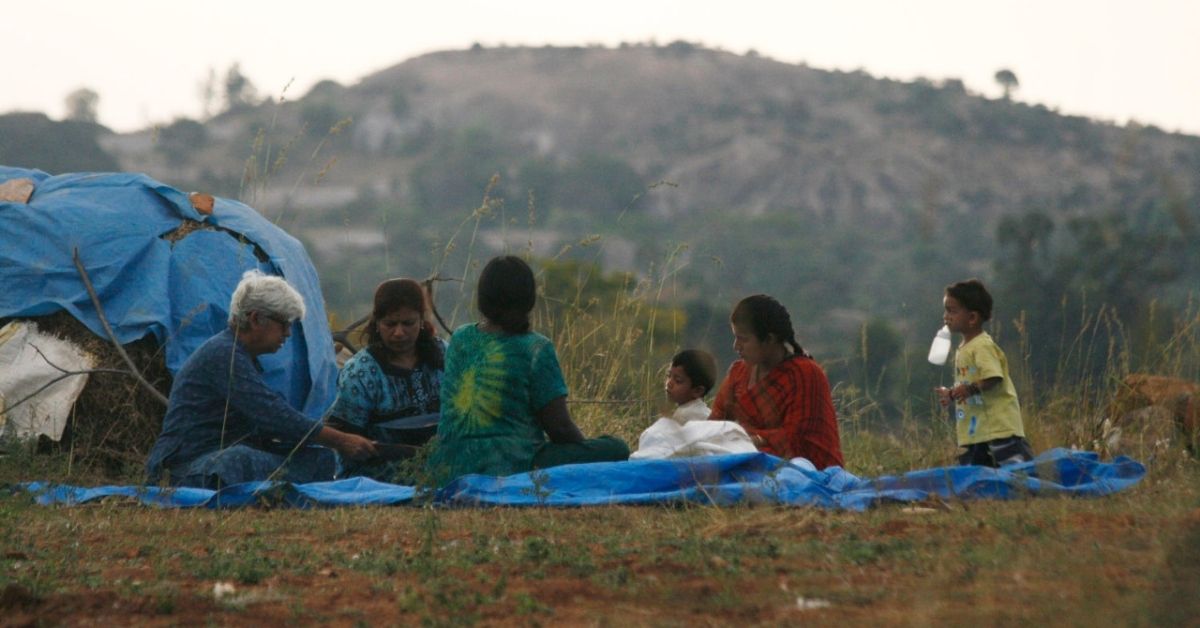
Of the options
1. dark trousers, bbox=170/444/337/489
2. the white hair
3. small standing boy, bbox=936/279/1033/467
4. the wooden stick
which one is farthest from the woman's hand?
small standing boy, bbox=936/279/1033/467

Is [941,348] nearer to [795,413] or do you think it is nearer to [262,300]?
[795,413]

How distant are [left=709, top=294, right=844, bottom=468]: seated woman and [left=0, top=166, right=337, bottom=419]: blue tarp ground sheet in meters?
1.94

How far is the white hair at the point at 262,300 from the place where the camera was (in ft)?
16.8

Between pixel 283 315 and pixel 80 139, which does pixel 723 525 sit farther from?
pixel 80 139

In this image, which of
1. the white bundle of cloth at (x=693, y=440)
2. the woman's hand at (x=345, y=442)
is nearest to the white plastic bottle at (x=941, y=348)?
the white bundle of cloth at (x=693, y=440)

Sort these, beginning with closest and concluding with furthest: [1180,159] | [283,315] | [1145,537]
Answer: [1145,537] → [283,315] → [1180,159]

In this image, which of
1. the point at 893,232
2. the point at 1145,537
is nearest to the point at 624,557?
the point at 1145,537

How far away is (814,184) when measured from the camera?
316 ft

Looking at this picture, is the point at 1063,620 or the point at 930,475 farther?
the point at 930,475

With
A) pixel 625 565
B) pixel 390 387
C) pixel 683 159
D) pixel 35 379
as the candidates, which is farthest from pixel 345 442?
pixel 683 159

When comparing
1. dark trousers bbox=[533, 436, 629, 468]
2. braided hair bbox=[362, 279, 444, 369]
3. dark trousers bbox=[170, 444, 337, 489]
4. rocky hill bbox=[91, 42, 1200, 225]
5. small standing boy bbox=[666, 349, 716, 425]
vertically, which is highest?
rocky hill bbox=[91, 42, 1200, 225]

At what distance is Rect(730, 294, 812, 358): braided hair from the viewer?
5301 millimetres

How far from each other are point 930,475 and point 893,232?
262ft

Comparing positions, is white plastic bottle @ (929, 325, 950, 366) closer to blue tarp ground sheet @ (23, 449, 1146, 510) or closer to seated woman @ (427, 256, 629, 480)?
blue tarp ground sheet @ (23, 449, 1146, 510)
